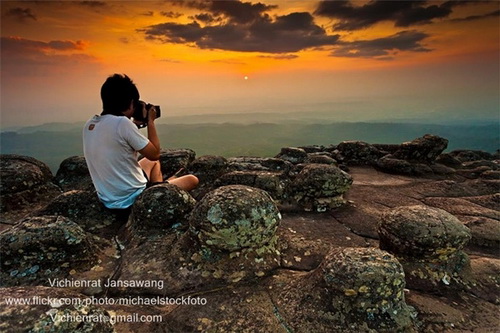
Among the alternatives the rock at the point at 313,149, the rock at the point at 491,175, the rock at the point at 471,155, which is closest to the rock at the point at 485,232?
the rock at the point at 491,175

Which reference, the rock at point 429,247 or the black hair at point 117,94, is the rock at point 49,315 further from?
the rock at point 429,247

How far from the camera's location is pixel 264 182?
20.9 feet

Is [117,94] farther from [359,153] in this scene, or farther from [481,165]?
[481,165]

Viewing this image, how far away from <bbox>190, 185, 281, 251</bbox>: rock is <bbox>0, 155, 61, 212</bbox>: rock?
4.58 metres

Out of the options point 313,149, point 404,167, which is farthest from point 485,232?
point 313,149

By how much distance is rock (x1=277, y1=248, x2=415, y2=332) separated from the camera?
283cm

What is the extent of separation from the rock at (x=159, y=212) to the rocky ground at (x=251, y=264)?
0.06ft

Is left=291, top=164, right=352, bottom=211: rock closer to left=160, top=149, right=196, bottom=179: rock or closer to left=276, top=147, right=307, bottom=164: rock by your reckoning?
left=160, top=149, right=196, bottom=179: rock

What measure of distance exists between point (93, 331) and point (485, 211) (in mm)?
7290

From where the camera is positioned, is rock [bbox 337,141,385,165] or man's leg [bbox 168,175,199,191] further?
rock [bbox 337,141,385,165]

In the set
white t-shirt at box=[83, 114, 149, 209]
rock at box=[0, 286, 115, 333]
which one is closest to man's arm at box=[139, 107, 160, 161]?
white t-shirt at box=[83, 114, 149, 209]

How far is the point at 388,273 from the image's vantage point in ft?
9.62

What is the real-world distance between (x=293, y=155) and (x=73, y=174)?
7.74 meters

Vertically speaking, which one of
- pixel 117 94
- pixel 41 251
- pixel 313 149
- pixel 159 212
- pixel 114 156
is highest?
pixel 117 94
